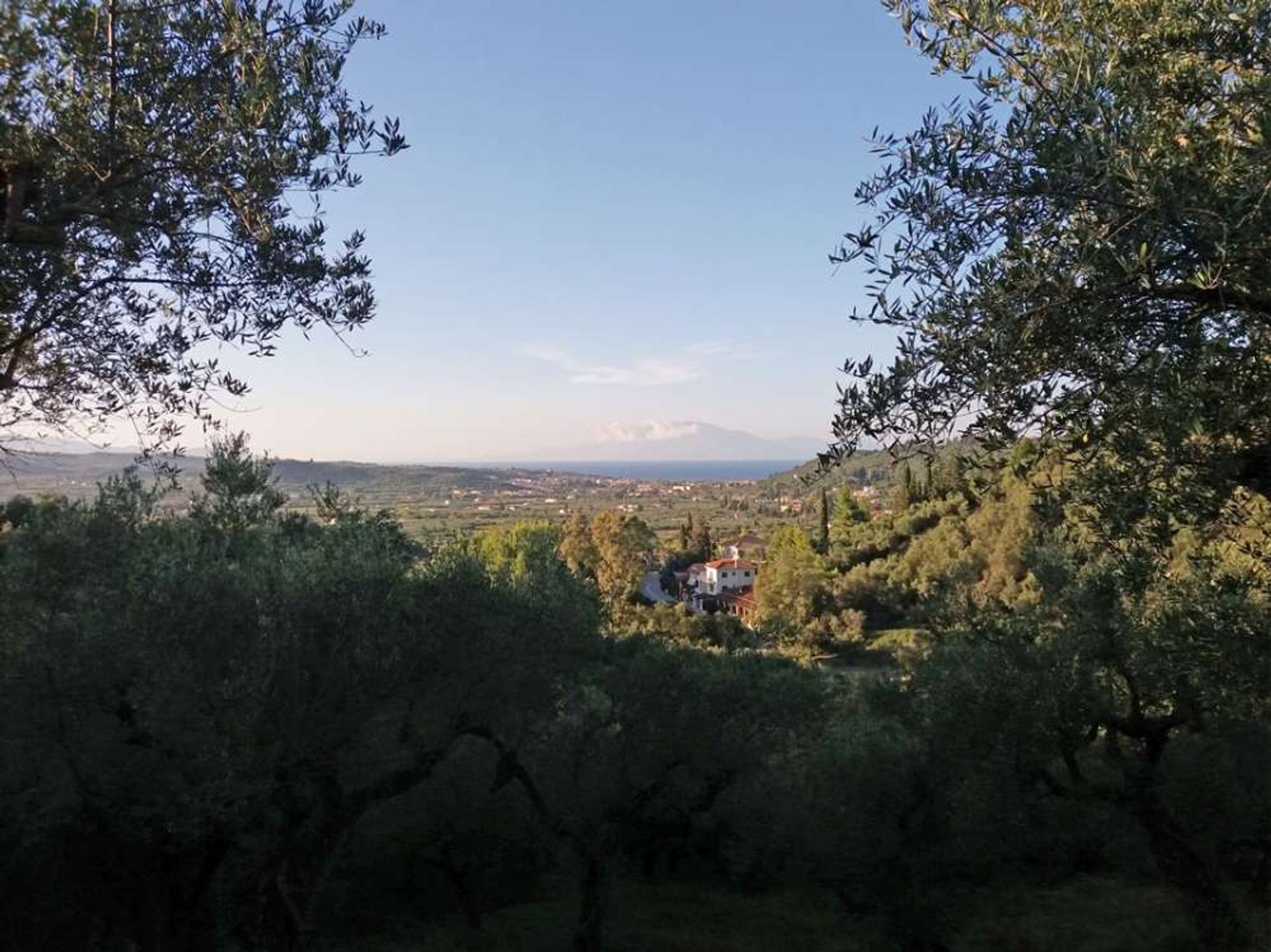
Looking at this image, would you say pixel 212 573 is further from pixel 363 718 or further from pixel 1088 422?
pixel 1088 422

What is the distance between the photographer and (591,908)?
12.2 metres

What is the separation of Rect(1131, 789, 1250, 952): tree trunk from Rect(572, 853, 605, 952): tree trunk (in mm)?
7702

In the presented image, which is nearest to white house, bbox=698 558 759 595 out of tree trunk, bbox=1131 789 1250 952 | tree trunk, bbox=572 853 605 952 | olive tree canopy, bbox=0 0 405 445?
tree trunk, bbox=572 853 605 952

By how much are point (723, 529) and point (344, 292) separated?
4739 inches

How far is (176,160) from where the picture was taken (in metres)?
Result: 5.52

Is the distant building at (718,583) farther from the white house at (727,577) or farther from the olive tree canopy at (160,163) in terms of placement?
the olive tree canopy at (160,163)

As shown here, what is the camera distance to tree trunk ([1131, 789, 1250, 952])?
36.2 ft

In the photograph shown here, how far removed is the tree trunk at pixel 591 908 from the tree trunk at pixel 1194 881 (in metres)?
7.70

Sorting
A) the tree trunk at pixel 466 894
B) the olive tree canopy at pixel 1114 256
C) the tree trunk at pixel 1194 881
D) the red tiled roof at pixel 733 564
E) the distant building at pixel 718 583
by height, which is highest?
the olive tree canopy at pixel 1114 256

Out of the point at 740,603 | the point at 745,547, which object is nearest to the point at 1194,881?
the point at 740,603

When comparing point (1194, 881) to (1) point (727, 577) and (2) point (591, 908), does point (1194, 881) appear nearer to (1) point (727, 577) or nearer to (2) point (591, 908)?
(2) point (591, 908)

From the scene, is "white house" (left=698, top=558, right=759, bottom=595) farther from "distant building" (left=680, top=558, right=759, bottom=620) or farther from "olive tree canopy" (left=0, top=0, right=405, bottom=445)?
"olive tree canopy" (left=0, top=0, right=405, bottom=445)

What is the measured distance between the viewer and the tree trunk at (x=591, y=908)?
1203cm

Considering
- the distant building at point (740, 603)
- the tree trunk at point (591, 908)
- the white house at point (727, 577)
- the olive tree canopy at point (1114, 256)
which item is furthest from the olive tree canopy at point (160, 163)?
the white house at point (727, 577)
